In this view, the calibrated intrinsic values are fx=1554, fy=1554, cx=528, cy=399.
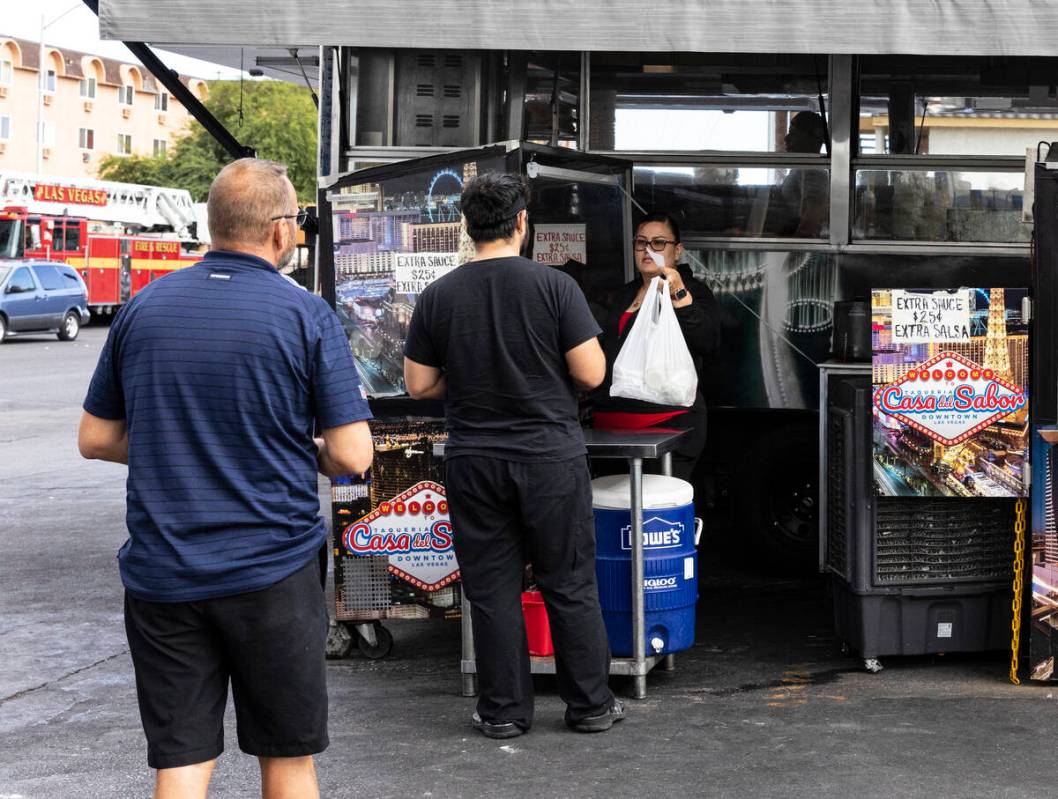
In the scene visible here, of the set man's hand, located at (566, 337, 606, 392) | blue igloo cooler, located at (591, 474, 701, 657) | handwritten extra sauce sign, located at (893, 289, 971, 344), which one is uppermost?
handwritten extra sauce sign, located at (893, 289, 971, 344)

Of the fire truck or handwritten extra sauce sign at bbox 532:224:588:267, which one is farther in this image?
the fire truck

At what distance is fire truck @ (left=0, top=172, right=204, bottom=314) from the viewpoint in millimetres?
35781

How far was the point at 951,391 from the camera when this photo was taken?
5.82 metres

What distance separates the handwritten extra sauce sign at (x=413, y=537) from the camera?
6.22 meters

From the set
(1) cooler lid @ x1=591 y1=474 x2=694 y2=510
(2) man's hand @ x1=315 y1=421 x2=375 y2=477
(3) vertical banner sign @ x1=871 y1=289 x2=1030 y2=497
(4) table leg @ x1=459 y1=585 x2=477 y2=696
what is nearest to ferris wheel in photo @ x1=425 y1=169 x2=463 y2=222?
A: (1) cooler lid @ x1=591 y1=474 x2=694 y2=510

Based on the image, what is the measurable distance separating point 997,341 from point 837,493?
0.89 metres

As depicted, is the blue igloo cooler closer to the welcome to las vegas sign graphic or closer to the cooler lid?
the cooler lid

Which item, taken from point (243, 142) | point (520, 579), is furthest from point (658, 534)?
point (243, 142)

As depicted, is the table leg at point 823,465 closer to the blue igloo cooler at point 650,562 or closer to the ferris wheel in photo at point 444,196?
the blue igloo cooler at point 650,562

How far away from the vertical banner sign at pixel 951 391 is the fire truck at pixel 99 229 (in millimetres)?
29860

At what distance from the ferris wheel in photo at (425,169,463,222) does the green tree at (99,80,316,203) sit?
52.6 metres

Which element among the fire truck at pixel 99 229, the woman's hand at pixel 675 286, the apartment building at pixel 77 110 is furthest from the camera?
the apartment building at pixel 77 110

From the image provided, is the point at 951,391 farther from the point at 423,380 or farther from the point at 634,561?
the point at 423,380

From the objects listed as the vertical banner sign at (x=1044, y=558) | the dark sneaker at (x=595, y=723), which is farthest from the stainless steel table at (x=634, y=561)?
the vertical banner sign at (x=1044, y=558)
